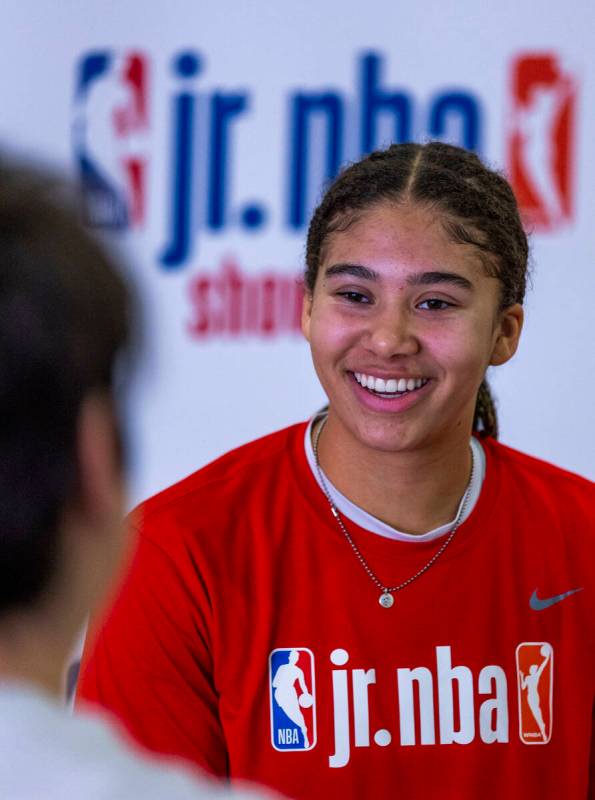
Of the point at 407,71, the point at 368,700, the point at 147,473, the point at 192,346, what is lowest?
the point at 368,700

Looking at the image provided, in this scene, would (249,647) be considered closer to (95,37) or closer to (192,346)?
(192,346)

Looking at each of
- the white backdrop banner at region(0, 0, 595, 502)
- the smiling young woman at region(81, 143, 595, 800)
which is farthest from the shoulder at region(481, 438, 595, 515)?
the white backdrop banner at region(0, 0, 595, 502)

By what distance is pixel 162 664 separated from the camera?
1355 millimetres

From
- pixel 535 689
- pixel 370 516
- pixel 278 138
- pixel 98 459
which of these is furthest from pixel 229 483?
pixel 278 138

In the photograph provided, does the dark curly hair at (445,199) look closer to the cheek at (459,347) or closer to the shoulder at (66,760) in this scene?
the cheek at (459,347)

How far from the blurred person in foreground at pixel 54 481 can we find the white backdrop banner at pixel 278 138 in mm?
1709

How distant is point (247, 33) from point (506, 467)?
1.13 m

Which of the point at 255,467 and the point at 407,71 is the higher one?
the point at 407,71

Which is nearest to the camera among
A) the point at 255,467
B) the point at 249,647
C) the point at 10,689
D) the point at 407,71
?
the point at 10,689

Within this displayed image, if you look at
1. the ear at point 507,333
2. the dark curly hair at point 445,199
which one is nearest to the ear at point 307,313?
the dark curly hair at point 445,199

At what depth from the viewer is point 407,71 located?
90.4 inches

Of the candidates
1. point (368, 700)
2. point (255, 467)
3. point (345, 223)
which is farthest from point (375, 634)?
point (345, 223)

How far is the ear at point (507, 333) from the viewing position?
4.96 ft

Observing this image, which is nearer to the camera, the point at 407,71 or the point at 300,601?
the point at 300,601
